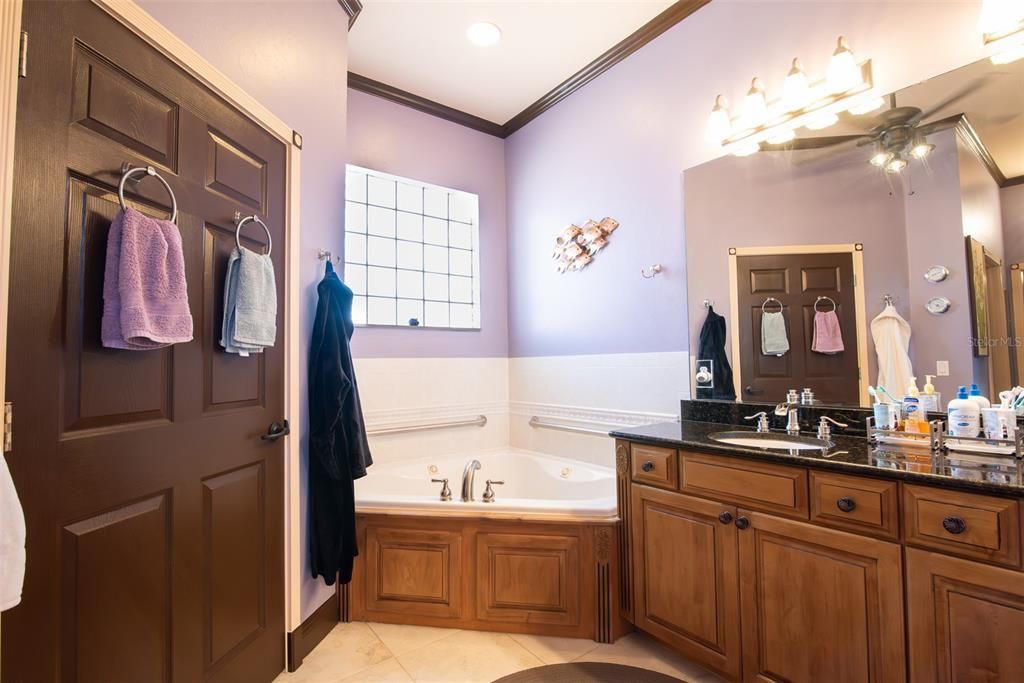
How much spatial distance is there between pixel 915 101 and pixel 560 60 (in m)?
1.81

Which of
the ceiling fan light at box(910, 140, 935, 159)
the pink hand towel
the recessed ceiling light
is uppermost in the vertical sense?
the recessed ceiling light

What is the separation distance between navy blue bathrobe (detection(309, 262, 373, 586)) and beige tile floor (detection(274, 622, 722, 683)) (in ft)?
0.94

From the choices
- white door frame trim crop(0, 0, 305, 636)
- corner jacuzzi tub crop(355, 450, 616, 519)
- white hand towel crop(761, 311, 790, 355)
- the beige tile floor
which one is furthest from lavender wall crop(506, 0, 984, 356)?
white door frame trim crop(0, 0, 305, 636)

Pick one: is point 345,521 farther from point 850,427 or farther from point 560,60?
point 560,60

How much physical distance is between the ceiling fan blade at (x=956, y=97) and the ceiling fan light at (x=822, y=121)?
27 centimetres

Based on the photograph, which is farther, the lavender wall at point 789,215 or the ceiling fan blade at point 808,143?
the ceiling fan blade at point 808,143

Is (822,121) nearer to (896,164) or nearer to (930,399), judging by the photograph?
(896,164)

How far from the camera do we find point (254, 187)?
67.3 inches

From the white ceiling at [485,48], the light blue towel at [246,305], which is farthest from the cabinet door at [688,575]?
the white ceiling at [485,48]

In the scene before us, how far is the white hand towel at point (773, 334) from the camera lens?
2.10 metres

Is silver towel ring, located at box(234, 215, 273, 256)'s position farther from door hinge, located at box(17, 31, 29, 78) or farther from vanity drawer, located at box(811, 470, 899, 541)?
vanity drawer, located at box(811, 470, 899, 541)

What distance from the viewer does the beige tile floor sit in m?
1.79

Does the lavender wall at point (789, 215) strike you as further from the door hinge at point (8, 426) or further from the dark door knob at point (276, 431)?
the door hinge at point (8, 426)

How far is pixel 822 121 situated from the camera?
6.44 ft
